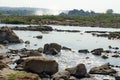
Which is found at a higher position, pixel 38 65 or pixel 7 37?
pixel 38 65

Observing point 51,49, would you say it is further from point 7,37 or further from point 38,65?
point 38,65

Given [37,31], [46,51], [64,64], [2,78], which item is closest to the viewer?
[2,78]

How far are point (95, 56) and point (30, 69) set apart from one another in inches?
1416

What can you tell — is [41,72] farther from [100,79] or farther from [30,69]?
[100,79]

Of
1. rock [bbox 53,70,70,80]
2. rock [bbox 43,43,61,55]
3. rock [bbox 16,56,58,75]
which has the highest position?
rock [bbox 16,56,58,75]

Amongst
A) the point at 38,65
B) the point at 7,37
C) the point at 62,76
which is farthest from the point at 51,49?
the point at 62,76

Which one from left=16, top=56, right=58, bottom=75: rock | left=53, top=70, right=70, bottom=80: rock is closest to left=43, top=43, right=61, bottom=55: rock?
left=16, top=56, right=58, bottom=75: rock

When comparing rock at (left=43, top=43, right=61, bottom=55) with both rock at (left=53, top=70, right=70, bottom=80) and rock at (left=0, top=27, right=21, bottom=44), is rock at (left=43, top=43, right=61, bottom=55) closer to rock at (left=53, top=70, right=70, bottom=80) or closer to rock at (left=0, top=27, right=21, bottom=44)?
rock at (left=0, top=27, right=21, bottom=44)

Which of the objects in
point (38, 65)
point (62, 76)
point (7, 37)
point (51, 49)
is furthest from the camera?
point (7, 37)

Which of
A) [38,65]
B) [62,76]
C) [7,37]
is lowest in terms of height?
[7,37]

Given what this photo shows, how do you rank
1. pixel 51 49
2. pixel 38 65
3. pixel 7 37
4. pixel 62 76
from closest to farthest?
1. pixel 62 76
2. pixel 38 65
3. pixel 51 49
4. pixel 7 37

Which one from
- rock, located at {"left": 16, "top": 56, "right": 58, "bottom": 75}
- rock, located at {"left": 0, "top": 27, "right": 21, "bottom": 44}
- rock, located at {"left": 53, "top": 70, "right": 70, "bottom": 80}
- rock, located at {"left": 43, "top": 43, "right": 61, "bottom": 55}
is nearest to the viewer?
rock, located at {"left": 53, "top": 70, "right": 70, "bottom": 80}

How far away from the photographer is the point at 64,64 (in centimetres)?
7194

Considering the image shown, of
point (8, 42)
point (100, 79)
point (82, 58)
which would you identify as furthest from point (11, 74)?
point (8, 42)
